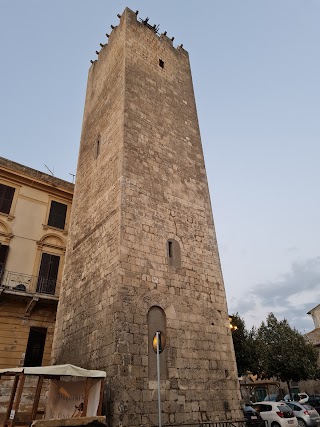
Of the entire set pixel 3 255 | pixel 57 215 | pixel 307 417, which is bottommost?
pixel 307 417

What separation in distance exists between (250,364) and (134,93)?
20260mm

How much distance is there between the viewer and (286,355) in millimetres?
21922

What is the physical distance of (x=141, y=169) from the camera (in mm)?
10703

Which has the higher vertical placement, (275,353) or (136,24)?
(136,24)

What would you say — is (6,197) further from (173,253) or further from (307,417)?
(307,417)

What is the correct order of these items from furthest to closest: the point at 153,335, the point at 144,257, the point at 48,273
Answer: the point at 48,273 < the point at 144,257 < the point at 153,335

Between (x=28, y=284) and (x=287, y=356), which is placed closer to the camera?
(x=28, y=284)

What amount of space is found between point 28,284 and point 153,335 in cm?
752

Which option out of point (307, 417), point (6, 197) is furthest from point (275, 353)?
point (6, 197)

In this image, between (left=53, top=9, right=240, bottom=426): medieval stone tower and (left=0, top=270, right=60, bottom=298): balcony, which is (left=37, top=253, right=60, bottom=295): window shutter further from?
(left=53, top=9, right=240, bottom=426): medieval stone tower

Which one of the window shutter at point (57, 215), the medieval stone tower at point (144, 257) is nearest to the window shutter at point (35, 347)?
the medieval stone tower at point (144, 257)

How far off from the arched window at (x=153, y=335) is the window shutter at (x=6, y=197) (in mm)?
9282

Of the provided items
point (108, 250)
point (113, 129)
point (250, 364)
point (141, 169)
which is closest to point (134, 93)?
point (113, 129)

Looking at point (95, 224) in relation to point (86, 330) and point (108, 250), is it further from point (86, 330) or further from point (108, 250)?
point (86, 330)
